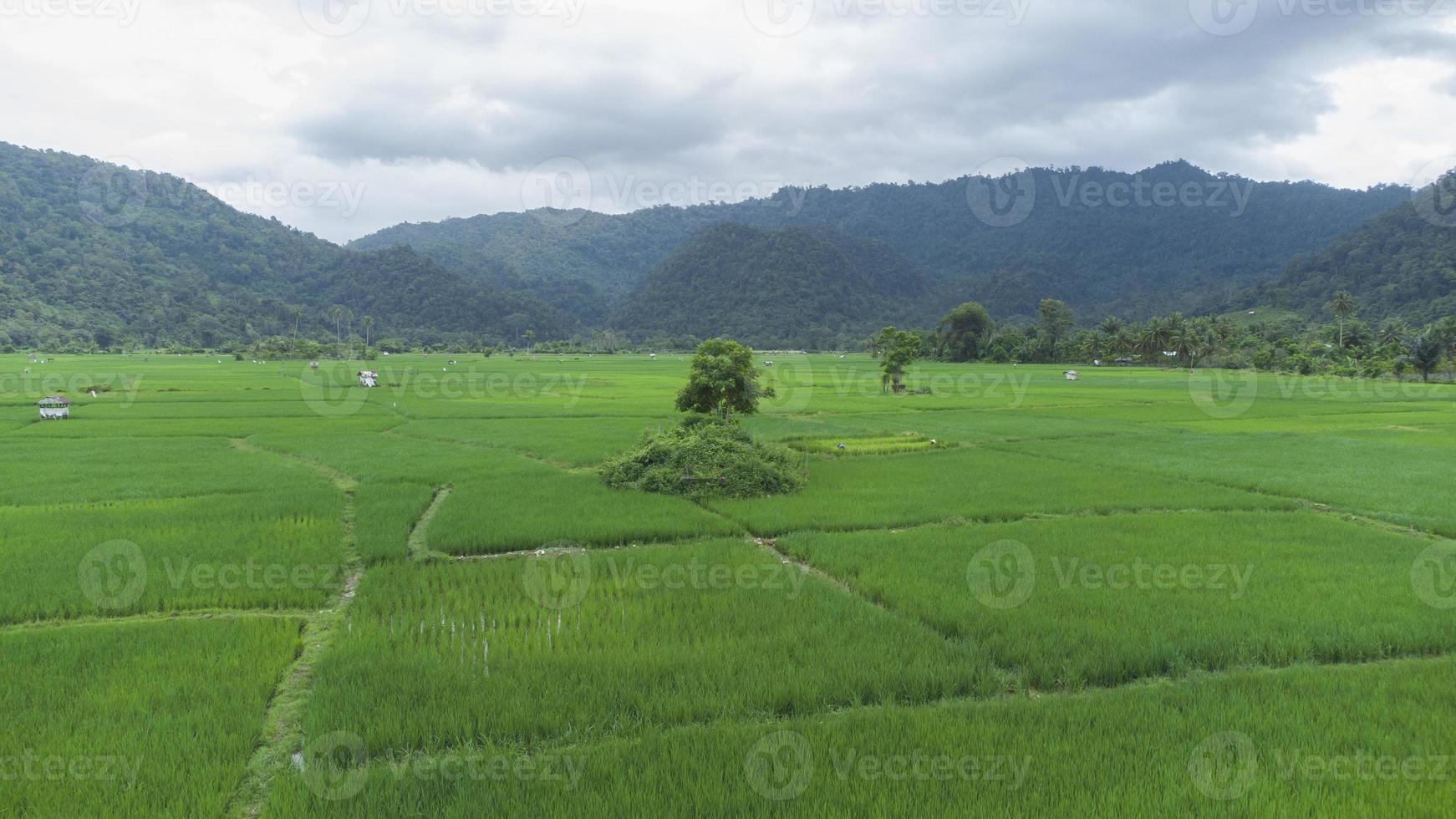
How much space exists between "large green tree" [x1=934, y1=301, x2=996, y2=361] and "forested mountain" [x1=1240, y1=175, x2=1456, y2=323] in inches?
1818

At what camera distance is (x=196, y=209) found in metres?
146

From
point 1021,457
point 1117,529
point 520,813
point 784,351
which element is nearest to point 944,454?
point 1021,457

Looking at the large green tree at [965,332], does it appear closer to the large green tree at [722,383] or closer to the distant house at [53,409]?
the large green tree at [722,383]

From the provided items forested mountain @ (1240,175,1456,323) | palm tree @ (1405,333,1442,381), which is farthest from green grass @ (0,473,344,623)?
forested mountain @ (1240,175,1456,323)

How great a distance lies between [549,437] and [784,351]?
370 ft

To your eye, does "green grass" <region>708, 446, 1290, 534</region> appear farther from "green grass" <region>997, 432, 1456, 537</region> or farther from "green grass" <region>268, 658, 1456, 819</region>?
"green grass" <region>268, 658, 1456, 819</region>

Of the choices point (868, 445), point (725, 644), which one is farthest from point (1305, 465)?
point (725, 644)

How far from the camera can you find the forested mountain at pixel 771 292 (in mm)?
150750

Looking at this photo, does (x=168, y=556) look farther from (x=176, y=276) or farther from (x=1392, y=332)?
(x=176, y=276)

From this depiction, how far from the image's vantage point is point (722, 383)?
1959 centimetres

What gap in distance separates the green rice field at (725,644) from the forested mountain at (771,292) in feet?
420

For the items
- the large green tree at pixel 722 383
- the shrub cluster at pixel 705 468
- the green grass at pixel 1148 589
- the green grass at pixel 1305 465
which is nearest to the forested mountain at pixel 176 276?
the large green tree at pixel 722 383

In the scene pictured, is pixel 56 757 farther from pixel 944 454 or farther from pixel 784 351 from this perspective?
pixel 784 351

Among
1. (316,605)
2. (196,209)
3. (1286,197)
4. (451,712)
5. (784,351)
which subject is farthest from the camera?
(1286,197)
